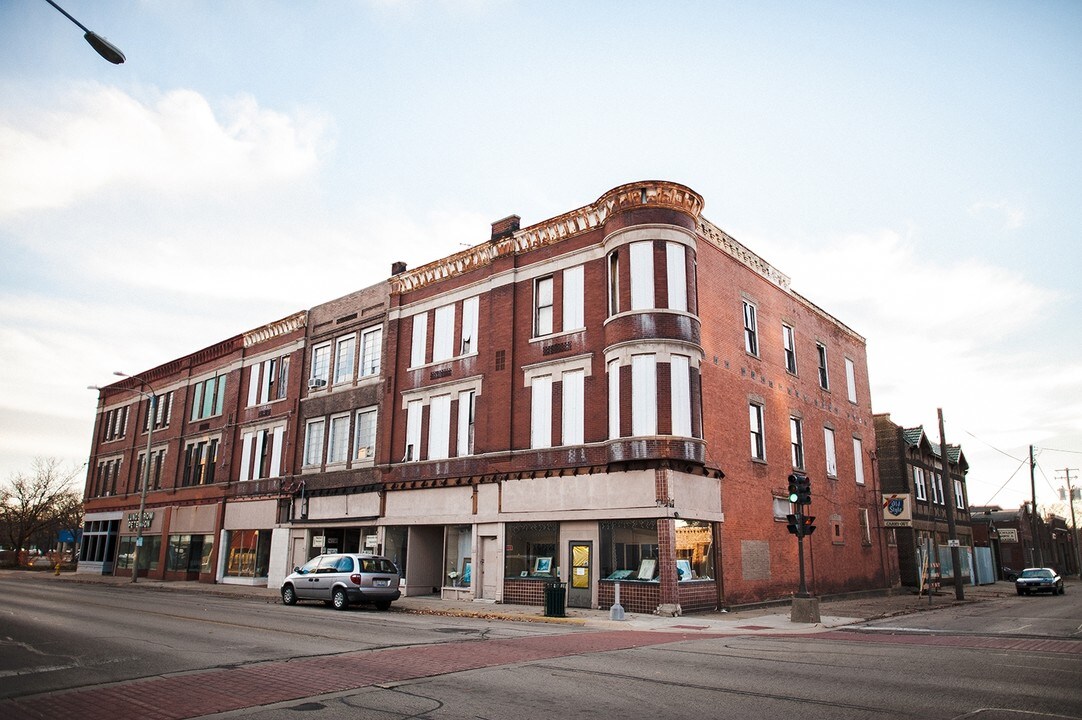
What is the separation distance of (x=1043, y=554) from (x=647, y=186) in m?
74.7

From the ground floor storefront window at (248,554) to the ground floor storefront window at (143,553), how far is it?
7.79 metres

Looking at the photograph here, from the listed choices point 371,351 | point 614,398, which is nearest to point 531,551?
point 614,398

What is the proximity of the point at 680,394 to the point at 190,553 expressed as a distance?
31.2 meters

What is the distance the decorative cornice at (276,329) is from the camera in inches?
1496

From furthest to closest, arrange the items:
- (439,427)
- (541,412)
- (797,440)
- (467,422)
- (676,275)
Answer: (797,440), (439,427), (467,422), (541,412), (676,275)

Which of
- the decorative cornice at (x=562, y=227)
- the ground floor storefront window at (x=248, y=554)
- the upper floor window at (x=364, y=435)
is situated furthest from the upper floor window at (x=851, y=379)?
the ground floor storefront window at (x=248, y=554)

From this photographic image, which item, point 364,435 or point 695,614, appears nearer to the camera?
point 695,614

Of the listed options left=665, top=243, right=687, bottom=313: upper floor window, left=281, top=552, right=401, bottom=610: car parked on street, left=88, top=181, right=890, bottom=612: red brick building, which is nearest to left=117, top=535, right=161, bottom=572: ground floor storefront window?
left=88, top=181, right=890, bottom=612: red brick building

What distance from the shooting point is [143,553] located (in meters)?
44.9

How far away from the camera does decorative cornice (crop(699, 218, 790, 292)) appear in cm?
2735

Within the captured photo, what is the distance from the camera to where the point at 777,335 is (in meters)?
31.2

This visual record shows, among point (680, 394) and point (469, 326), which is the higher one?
point (469, 326)

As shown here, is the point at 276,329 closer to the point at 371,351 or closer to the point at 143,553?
the point at 371,351

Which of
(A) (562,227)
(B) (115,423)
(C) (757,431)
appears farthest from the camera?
(B) (115,423)
